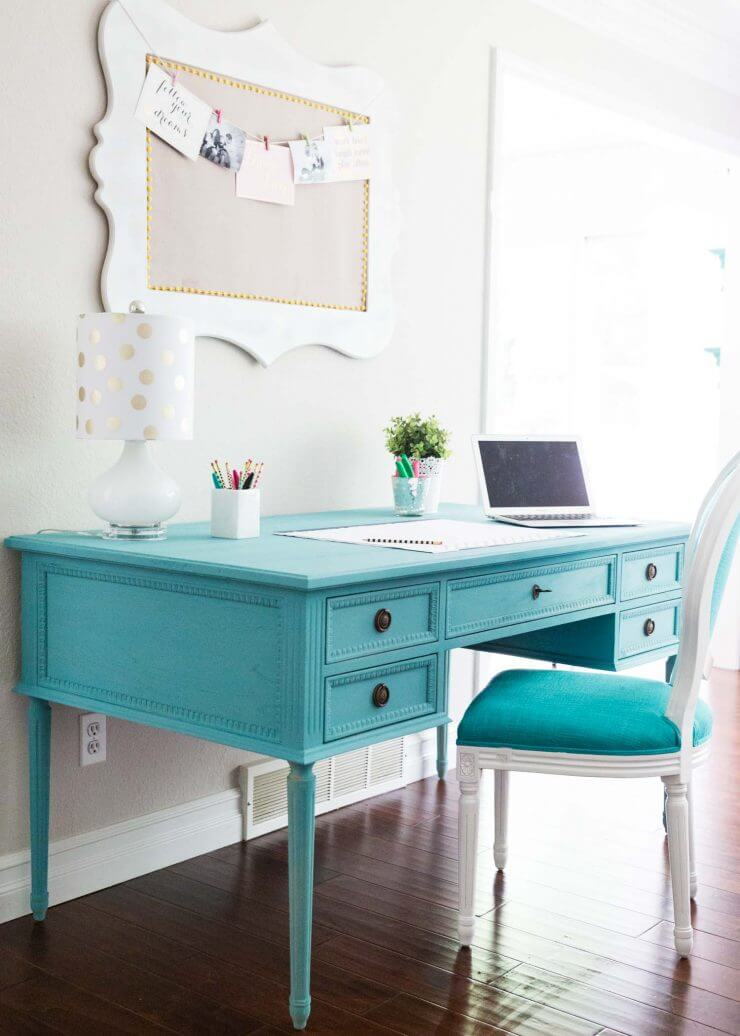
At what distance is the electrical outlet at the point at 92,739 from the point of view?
235 cm

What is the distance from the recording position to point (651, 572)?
8.69 ft

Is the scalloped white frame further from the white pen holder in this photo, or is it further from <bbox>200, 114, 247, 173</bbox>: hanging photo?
the white pen holder

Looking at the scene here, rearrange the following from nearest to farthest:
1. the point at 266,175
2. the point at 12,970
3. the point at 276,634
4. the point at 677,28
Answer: the point at 276,634 → the point at 12,970 → the point at 266,175 → the point at 677,28

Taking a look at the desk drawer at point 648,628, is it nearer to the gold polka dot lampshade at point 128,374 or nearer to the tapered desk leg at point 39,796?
the gold polka dot lampshade at point 128,374

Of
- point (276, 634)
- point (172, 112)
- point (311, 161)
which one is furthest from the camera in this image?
point (311, 161)

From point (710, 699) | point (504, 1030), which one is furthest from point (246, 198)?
point (710, 699)

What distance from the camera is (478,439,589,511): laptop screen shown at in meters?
2.77

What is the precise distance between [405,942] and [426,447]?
112cm

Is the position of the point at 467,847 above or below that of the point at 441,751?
above

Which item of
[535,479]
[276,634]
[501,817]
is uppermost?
[535,479]

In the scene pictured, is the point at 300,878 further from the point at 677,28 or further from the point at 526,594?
the point at 677,28

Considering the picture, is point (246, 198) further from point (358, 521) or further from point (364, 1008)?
point (364, 1008)

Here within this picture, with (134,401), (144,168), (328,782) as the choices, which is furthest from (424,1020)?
(144,168)

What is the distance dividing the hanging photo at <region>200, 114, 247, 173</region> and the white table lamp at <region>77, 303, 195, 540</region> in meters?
0.54
